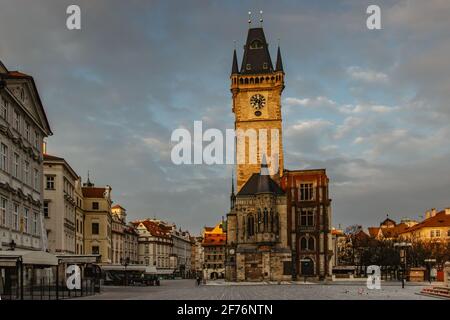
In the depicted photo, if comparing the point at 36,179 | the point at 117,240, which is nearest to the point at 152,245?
the point at 117,240

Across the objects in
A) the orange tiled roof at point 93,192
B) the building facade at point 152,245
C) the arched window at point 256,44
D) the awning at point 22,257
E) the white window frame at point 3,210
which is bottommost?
the building facade at point 152,245

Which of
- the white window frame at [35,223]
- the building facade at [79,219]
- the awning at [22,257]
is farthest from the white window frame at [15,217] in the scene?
the building facade at [79,219]

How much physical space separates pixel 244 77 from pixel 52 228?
177 feet

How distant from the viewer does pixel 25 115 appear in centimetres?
5181

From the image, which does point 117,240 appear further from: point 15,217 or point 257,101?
point 15,217

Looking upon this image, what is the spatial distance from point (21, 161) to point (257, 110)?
67813 mm

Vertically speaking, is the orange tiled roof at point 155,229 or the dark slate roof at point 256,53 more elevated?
the dark slate roof at point 256,53

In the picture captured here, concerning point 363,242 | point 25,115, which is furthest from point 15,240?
point 363,242

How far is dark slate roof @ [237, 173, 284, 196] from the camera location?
98750 millimetres

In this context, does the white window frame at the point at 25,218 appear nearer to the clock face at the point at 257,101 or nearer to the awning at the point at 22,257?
the awning at the point at 22,257

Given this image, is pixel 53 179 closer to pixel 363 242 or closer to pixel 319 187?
pixel 319 187

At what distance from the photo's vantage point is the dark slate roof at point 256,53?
117m

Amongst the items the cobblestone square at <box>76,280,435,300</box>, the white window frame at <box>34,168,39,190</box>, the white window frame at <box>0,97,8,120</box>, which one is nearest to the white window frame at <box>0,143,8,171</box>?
the white window frame at <box>0,97,8,120</box>

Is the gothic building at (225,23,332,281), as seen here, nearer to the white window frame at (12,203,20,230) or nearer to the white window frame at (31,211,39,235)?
the white window frame at (31,211,39,235)
